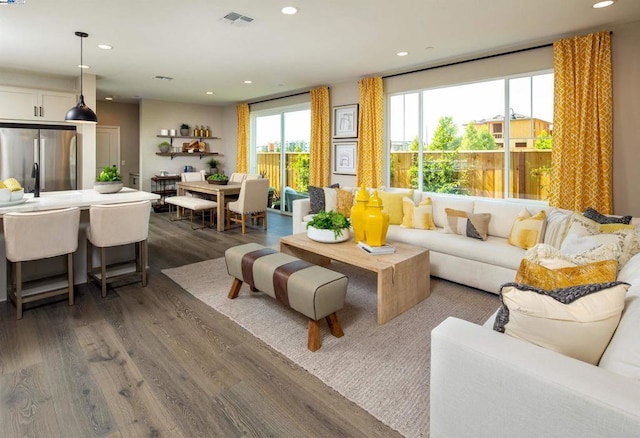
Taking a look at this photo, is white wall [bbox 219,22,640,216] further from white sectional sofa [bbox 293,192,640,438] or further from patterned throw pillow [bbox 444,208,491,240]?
white sectional sofa [bbox 293,192,640,438]

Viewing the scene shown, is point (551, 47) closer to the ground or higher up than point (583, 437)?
higher up

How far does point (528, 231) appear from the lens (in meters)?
3.43

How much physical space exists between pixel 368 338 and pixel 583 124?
10.9 ft

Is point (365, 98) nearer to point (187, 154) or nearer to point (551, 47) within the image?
point (551, 47)

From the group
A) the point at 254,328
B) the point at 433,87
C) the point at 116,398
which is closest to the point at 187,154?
the point at 433,87

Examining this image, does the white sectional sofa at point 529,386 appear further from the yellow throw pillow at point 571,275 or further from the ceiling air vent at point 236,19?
the ceiling air vent at point 236,19

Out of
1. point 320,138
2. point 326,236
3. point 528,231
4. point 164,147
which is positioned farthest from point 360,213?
point 164,147

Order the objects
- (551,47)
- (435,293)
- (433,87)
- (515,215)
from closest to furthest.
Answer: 1. (435,293)
2. (515,215)
3. (551,47)
4. (433,87)

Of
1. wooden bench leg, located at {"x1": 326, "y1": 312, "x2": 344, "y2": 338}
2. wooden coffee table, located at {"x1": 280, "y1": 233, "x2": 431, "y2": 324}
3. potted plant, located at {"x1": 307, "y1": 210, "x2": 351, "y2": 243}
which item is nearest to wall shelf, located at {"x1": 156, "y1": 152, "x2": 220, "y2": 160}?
wooden coffee table, located at {"x1": 280, "y1": 233, "x2": 431, "y2": 324}

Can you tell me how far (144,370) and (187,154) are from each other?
772cm

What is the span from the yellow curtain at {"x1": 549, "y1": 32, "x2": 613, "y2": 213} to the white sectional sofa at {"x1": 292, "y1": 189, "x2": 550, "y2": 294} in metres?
0.54

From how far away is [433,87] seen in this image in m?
5.34

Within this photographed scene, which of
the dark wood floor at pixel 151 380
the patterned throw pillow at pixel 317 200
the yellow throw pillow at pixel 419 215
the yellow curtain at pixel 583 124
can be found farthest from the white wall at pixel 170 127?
the yellow curtain at pixel 583 124

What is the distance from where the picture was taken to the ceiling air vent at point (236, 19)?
344 centimetres
